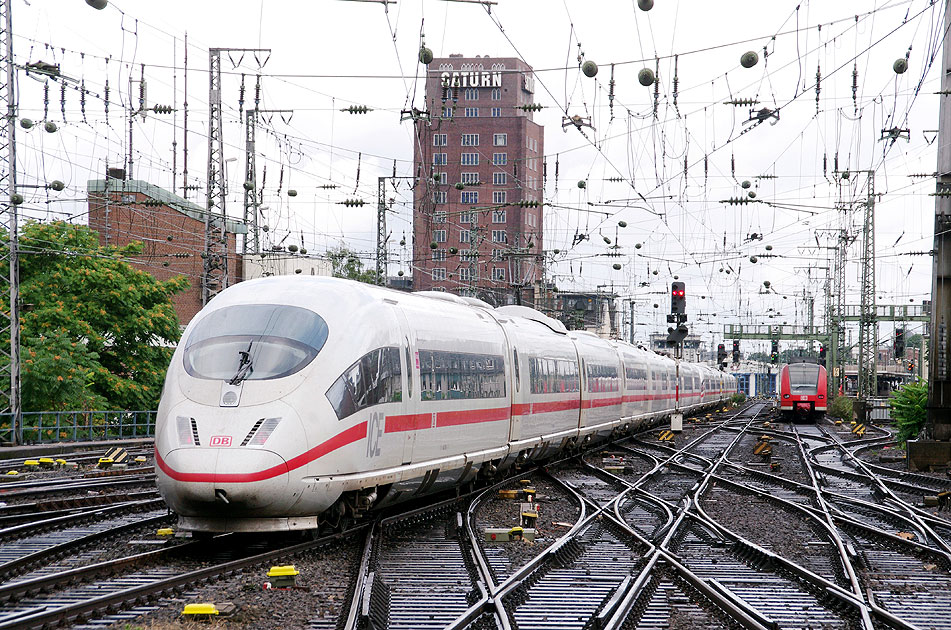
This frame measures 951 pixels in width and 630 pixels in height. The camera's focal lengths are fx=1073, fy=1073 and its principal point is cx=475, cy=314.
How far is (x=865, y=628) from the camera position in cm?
802

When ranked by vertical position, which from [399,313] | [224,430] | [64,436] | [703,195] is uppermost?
[703,195]

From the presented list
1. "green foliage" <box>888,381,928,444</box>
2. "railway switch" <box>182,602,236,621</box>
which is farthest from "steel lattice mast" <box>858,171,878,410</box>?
"railway switch" <box>182,602,236,621</box>

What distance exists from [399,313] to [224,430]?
11.6 ft

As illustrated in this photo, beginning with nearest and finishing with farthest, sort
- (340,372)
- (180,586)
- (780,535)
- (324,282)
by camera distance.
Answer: (180,586) < (340,372) < (324,282) < (780,535)

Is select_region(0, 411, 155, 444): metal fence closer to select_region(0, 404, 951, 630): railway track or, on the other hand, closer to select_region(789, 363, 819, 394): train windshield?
select_region(0, 404, 951, 630): railway track

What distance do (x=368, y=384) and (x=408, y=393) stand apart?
131 cm

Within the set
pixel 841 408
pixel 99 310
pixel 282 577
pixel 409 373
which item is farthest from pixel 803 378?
pixel 282 577

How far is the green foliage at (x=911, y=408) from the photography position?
2611 cm

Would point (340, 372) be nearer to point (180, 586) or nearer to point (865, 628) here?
point (180, 586)

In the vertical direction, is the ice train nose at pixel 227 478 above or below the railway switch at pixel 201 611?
above

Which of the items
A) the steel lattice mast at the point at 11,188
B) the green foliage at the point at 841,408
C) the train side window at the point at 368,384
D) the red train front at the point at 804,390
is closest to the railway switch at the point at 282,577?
the train side window at the point at 368,384

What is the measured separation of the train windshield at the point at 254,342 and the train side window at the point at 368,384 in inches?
18.9

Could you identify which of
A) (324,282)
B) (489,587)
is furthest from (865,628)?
(324,282)

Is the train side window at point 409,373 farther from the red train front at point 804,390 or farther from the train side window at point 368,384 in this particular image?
the red train front at point 804,390
